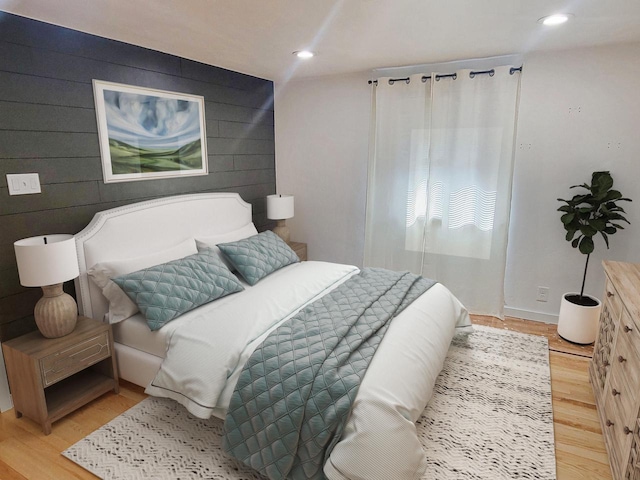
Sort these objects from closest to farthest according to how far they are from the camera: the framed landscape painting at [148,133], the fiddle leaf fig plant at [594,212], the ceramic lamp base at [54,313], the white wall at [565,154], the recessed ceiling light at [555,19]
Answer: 1. the ceramic lamp base at [54,313]
2. the recessed ceiling light at [555,19]
3. the framed landscape painting at [148,133]
4. the fiddle leaf fig plant at [594,212]
5. the white wall at [565,154]

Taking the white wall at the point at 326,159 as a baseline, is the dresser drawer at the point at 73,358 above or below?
below

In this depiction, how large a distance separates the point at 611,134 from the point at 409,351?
98.4 inches

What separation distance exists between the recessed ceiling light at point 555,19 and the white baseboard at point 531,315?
2.34 metres

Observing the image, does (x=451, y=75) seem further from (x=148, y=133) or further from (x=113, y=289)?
(x=113, y=289)

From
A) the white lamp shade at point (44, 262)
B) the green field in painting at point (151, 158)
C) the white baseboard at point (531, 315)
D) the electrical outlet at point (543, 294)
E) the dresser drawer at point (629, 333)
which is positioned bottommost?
the white baseboard at point (531, 315)

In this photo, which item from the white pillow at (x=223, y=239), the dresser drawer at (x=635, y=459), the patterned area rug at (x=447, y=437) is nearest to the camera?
the dresser drawer at (x=635, y=459)

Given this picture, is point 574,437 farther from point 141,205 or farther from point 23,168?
point 23,168

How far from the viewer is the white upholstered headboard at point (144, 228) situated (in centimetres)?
259

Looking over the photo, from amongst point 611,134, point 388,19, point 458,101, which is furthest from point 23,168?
point 611,134

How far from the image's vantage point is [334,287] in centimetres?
300

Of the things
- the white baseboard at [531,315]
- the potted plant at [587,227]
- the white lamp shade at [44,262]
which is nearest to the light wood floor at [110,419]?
the potted plant at [587,227]

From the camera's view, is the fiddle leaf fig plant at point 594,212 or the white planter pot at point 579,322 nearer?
the fiddle leaf fig plant at point 594,212

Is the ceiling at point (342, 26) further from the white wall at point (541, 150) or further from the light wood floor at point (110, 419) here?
the light wood floor at point (110, 419)

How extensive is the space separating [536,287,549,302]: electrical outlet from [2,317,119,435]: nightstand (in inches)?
135
